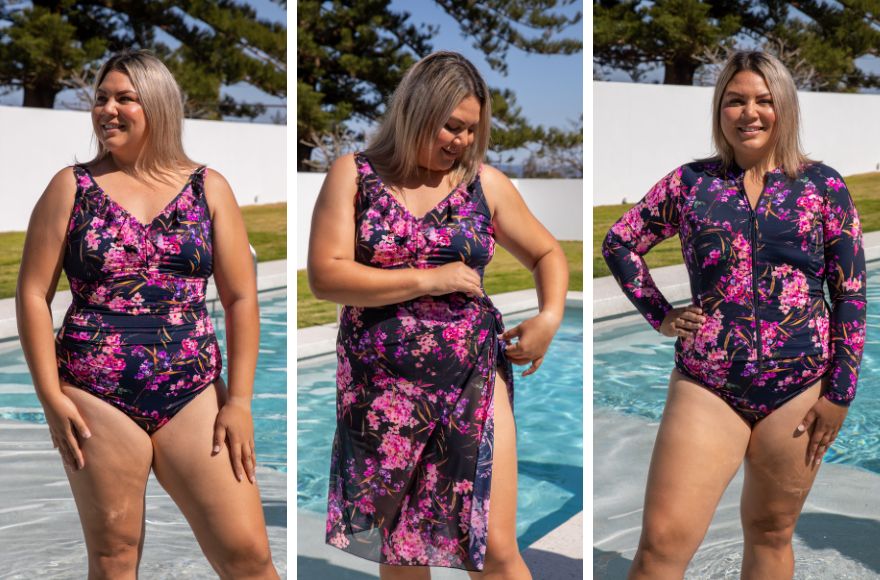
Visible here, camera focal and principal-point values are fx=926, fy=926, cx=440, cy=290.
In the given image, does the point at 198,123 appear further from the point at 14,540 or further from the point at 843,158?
the point at 14,540

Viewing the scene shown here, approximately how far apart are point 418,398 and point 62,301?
908 centimetres

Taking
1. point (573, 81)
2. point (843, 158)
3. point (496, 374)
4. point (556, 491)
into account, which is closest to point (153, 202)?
point (496, 374)

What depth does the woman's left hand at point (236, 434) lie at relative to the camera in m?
2.39

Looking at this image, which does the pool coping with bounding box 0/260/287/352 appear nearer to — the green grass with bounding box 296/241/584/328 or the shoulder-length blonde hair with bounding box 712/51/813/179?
the green grass with bounding box 296/241/584/328

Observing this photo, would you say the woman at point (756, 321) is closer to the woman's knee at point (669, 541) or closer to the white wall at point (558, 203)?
the woman's knee at point (669, 541)

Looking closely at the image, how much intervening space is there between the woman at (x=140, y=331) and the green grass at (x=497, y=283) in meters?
9.15

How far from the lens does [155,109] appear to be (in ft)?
7.67

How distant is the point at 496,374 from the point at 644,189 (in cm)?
1210

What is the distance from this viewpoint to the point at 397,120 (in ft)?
7.96

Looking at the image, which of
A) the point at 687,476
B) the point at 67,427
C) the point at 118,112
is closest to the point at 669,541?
the point at 687,476

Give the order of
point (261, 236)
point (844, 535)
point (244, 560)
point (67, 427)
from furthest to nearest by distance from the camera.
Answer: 1. point (261, 236)
2. point (844, 535)
3. point (244, 560)
4. point (67, 427)

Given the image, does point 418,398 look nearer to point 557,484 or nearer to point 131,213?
point 131,213

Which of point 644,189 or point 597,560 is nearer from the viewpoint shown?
point 597,560

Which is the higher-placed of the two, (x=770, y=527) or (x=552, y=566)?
(x=770, y=527)
